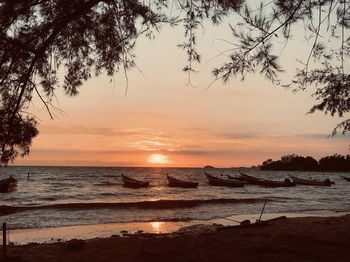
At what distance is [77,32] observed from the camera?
299 inches

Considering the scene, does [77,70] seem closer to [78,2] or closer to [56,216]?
[78,2]

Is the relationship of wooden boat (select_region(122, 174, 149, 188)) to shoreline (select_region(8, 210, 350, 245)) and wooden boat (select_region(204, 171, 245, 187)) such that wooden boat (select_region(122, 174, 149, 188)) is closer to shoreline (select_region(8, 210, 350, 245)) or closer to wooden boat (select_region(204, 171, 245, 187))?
wooden boat (select_region(204, 171, 245, 187))

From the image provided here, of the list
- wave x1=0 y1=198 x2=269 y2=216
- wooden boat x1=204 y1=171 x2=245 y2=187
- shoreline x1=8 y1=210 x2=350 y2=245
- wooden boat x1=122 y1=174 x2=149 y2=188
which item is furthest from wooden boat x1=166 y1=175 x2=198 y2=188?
shoreline x1=8 y1=210 x2=350 y2=245

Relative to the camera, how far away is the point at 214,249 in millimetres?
10516

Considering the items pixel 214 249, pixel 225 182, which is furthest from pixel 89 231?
pixel 225 182

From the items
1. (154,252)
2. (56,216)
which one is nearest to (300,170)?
(56,216)

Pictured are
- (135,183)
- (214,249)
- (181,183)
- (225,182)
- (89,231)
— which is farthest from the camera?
(225,182)

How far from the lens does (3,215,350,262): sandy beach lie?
9.56 meters

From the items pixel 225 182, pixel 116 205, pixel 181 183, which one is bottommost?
pixel 116 205

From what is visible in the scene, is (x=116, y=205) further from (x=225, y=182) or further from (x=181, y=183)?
(x=225, y=182)

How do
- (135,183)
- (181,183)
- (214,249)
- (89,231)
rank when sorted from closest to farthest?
(214,249) < (89,231) < (135,183) < (181,183)

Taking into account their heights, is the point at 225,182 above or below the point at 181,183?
above

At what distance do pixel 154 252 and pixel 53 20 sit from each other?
596 cm

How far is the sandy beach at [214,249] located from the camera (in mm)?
9562
